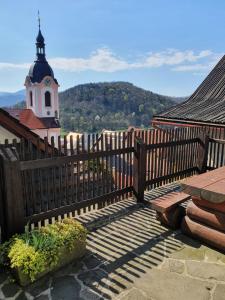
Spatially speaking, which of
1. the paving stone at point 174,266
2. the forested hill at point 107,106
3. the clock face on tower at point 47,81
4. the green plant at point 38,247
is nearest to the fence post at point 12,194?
the green plant at point 38,247

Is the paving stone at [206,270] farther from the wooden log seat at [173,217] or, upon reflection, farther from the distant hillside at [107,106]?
the distant hillside at [107,106]

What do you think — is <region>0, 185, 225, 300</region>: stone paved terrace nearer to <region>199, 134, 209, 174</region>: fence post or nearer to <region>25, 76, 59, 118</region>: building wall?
<region>199, 134, 209, 174</region>: fence post

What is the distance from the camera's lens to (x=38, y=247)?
11.4ft

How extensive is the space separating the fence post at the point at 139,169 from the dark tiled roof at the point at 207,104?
4.22 m

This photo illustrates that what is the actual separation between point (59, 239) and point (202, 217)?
2.32m

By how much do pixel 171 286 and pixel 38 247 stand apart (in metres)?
1.76

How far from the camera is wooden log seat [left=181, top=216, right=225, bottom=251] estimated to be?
419cm

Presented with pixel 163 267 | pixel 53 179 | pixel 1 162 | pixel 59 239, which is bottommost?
pixel 163 267

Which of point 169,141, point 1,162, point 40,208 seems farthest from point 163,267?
point 169,141

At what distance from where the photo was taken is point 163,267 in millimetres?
3828

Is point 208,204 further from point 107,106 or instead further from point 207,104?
point 107,106

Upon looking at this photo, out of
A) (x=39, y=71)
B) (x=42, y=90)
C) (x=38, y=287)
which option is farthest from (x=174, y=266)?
(x=39, y=71)

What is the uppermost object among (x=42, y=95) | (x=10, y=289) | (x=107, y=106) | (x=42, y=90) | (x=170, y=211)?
(x=42, y=90)

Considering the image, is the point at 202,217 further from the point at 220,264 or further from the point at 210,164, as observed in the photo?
the point at 210,164
